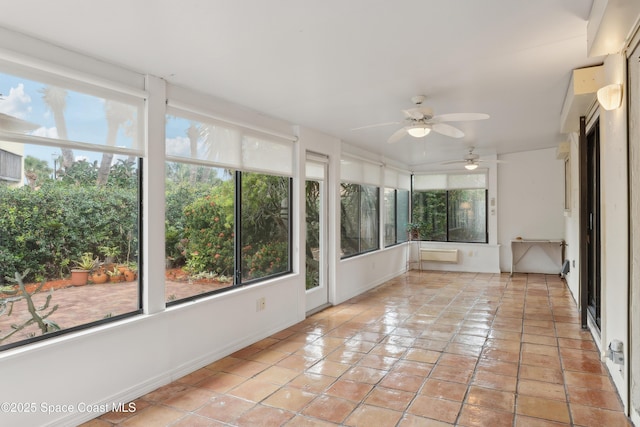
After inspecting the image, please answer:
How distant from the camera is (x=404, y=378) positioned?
10.4ft

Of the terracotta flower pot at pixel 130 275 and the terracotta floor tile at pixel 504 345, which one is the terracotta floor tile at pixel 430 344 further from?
the terracotta flower pot at pixel 130 275

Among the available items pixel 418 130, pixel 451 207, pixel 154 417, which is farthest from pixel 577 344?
pixel 451 207

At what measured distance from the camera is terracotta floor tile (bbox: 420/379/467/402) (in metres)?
2.86

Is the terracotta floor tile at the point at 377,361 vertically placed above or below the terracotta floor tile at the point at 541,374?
above

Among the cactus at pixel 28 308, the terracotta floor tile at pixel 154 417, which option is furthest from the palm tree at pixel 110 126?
the terracotta floor tile at pixel 154 417

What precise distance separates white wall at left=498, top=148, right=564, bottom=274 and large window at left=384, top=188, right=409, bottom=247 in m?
1.99

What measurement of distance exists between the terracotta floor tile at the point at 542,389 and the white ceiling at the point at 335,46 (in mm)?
2492

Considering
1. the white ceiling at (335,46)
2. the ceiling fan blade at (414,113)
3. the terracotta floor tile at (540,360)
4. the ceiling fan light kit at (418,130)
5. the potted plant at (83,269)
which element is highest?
the white ceiling at (335,46)

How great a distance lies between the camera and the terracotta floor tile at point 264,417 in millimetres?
2505

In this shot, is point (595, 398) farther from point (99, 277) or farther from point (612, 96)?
point (99, 277)

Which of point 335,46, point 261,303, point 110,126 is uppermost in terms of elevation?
point 335,46

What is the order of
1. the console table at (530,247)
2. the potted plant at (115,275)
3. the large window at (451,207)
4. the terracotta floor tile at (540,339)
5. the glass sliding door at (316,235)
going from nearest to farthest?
the potted plant at (115,275) < the terracotta floor tile at (540,339) < the glass sliding door at (316,235) < the console table at (530,247) < the large window at (451,207)

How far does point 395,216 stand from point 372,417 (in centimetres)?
603

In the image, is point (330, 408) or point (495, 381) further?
point (495, 381)
